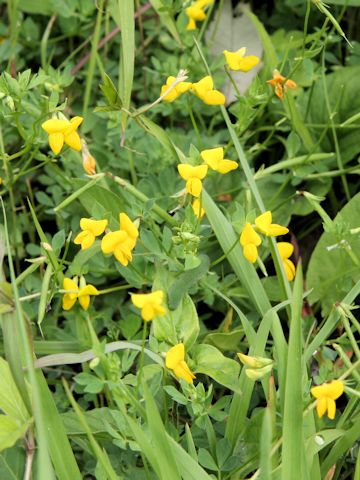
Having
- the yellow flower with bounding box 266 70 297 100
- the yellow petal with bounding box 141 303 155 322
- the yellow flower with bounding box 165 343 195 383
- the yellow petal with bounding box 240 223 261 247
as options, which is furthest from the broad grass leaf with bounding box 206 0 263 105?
the yellow petal with bounding box 141 303 155 322

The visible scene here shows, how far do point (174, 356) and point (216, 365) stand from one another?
7.0 inches

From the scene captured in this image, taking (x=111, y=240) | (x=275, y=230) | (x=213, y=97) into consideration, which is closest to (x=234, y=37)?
(x=213, y=97)

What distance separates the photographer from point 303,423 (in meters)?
1.37

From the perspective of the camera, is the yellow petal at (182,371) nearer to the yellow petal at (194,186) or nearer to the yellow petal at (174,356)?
the yellow petal at (174,356)

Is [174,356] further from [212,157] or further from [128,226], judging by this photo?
[212,157]

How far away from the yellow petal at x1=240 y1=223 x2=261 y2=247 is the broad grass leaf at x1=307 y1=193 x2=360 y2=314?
0.93 feet

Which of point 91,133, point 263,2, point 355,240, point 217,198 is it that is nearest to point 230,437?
point 355,240

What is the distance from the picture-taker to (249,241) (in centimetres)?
147

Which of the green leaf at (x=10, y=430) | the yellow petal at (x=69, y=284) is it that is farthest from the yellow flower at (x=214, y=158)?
the green leaf at (x=10, y=430)

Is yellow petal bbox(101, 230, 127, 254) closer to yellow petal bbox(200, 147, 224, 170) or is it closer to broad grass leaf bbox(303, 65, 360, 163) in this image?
yellow petal bbox(200, 147, 224, 170)

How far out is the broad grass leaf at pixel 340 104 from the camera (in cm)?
208

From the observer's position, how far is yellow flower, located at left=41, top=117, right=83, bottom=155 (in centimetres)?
149

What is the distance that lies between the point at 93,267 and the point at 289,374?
0.69 m

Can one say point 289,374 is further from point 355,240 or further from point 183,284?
point 355,240
